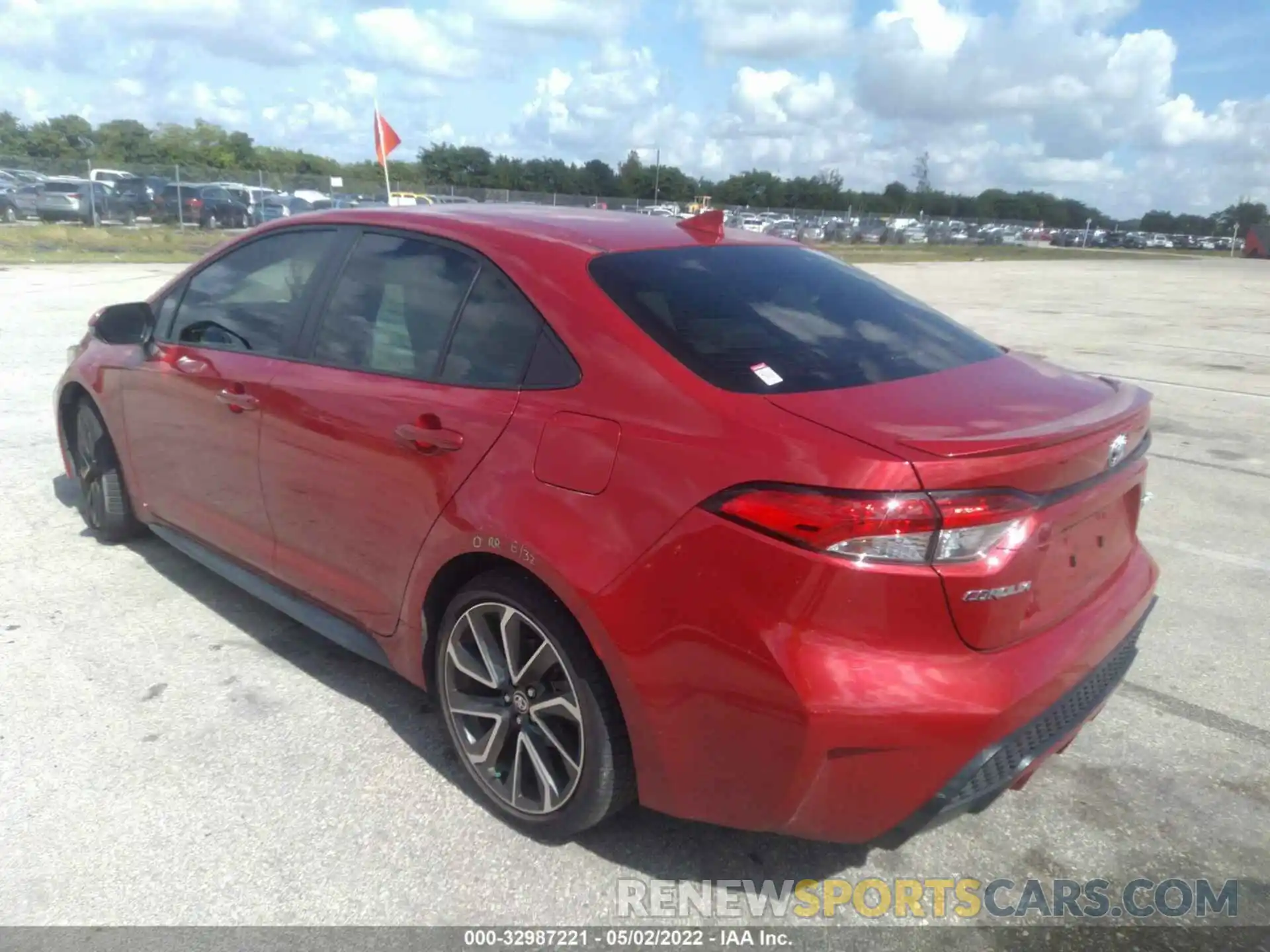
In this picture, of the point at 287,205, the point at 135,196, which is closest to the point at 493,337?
the point at 135,196

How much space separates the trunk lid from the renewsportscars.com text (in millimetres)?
781

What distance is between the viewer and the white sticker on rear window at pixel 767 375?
2.44m

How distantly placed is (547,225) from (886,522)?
63.3 inches

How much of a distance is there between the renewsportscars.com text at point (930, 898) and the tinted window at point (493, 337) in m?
1.42

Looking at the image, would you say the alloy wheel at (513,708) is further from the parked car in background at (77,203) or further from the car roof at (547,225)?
the parked car in background at (77,203)

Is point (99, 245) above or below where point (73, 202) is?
Result: below

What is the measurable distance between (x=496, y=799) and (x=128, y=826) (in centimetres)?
102

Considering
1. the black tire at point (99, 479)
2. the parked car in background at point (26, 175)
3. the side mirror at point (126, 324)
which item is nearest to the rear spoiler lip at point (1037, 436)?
the side mirror at point (126, 324)

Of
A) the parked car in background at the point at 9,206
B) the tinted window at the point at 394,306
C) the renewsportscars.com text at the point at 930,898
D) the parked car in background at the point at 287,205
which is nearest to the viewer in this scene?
the renewsportscars.com text at the point at 930,898

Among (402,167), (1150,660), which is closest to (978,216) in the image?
(402,167)

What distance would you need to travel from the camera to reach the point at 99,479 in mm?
4707

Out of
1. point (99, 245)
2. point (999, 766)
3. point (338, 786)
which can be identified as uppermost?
point (999, 766)

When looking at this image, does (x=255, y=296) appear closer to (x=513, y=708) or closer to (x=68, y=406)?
(x=68, y=406)

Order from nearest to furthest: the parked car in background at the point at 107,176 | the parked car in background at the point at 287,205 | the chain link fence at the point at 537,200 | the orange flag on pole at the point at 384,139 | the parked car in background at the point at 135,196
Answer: the orange flag on pole at the point at 384,139
the parked car in background at the point at 135,196
the parked car in background at the point at 107,176
the chain link fence at the point at 537,200
the parked car in background at the point at 287,205
